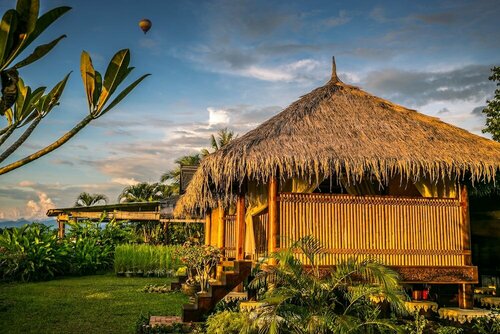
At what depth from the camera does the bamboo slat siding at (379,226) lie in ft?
25.8

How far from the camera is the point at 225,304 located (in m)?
9.20

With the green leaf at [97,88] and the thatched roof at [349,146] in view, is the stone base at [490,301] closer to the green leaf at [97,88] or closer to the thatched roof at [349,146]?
the thatched roof at [349,146]

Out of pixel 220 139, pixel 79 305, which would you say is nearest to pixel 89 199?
pixel 220 139

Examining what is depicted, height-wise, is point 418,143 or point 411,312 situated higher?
point 418,143

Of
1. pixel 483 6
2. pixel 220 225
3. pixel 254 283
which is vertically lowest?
pixel 254 283

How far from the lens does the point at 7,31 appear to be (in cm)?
336

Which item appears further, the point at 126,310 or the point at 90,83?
the point at 126,310

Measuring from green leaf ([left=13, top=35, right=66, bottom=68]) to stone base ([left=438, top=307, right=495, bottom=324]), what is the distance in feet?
20.5

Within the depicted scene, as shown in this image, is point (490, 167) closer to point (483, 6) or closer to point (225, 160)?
point (483, 6)

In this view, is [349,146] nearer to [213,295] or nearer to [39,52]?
[213,295]

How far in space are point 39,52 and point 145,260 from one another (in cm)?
1219

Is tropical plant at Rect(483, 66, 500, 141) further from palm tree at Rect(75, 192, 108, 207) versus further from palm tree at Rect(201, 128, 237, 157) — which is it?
palm tree at Rect(75, 192, 108, 207)

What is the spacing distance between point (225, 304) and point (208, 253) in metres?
1.14

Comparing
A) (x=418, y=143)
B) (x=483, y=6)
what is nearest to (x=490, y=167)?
(x=418, y=143)
